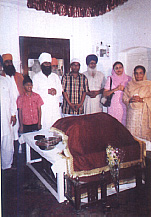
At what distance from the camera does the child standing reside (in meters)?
2.63

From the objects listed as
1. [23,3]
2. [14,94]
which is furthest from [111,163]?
[23,3]

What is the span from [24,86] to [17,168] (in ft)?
3.50

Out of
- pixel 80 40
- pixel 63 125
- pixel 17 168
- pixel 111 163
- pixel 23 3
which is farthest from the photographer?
pixel 17 168

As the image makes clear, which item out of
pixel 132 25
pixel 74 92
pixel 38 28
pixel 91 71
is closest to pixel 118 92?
pixel 91 71

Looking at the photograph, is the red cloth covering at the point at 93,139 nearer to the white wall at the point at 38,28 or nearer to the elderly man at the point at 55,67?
the elderly man at the point at 55,67

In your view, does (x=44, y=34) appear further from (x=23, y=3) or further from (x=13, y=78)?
(x=13, y=78)

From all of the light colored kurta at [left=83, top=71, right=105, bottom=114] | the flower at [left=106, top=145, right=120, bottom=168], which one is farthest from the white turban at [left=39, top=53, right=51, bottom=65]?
the flower at [left=106, top=145, right=120, bottom=168]

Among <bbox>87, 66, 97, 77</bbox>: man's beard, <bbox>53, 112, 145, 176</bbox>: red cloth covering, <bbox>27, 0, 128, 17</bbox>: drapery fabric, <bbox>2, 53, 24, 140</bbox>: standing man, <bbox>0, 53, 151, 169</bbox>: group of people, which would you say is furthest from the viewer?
<bbox>87, 66, 97, 77</bbox>: man's beard

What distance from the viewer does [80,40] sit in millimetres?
2705

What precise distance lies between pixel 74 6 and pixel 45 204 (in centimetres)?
183

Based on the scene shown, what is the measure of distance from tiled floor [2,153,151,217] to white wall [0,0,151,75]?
1333mm

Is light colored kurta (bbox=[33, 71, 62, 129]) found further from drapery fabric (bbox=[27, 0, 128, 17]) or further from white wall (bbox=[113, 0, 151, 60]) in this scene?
drapery fabric (bbox=[27, 0, 128, 17])

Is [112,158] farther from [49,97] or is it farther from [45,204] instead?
[49,97]

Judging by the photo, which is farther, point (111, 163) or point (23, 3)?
point (23, 3)
